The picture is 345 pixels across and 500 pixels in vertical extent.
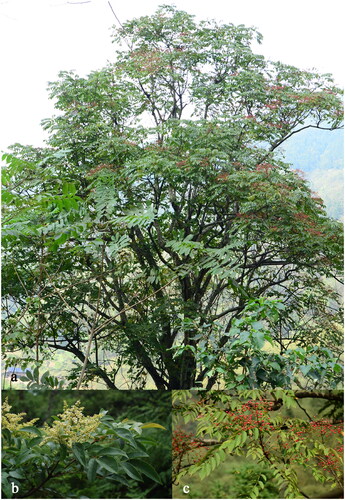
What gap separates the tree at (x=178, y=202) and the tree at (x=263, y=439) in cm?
190

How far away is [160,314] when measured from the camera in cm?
429

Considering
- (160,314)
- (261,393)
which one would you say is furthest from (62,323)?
(261,393)

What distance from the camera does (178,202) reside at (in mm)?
4480

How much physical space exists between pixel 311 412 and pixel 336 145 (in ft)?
9.09

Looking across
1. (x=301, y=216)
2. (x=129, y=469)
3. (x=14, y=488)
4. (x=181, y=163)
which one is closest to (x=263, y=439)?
(x=129, y=469)

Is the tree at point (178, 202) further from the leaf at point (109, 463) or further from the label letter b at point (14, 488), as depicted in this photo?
the leaf at point (109, 463)

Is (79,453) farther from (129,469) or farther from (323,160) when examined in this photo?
(323,160)

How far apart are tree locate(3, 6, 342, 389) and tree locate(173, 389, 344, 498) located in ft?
6.24

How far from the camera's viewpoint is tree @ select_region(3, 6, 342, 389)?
4059mm

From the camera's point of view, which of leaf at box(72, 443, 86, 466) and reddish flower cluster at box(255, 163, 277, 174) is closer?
leaf at box(72, 443, 86, 466)

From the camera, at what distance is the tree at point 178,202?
406 cm

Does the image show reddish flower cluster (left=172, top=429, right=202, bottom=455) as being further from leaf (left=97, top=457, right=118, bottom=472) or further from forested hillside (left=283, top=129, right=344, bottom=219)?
forested hillside (left=283, top=129, right=344, bottom=219)

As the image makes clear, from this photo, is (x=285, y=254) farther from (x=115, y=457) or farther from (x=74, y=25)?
(x=115, y=457)

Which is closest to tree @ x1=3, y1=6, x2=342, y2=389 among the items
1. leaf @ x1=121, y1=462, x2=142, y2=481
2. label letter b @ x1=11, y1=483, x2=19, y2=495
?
label letter b @ x1=11, y1=483, x2=19, y2=495
